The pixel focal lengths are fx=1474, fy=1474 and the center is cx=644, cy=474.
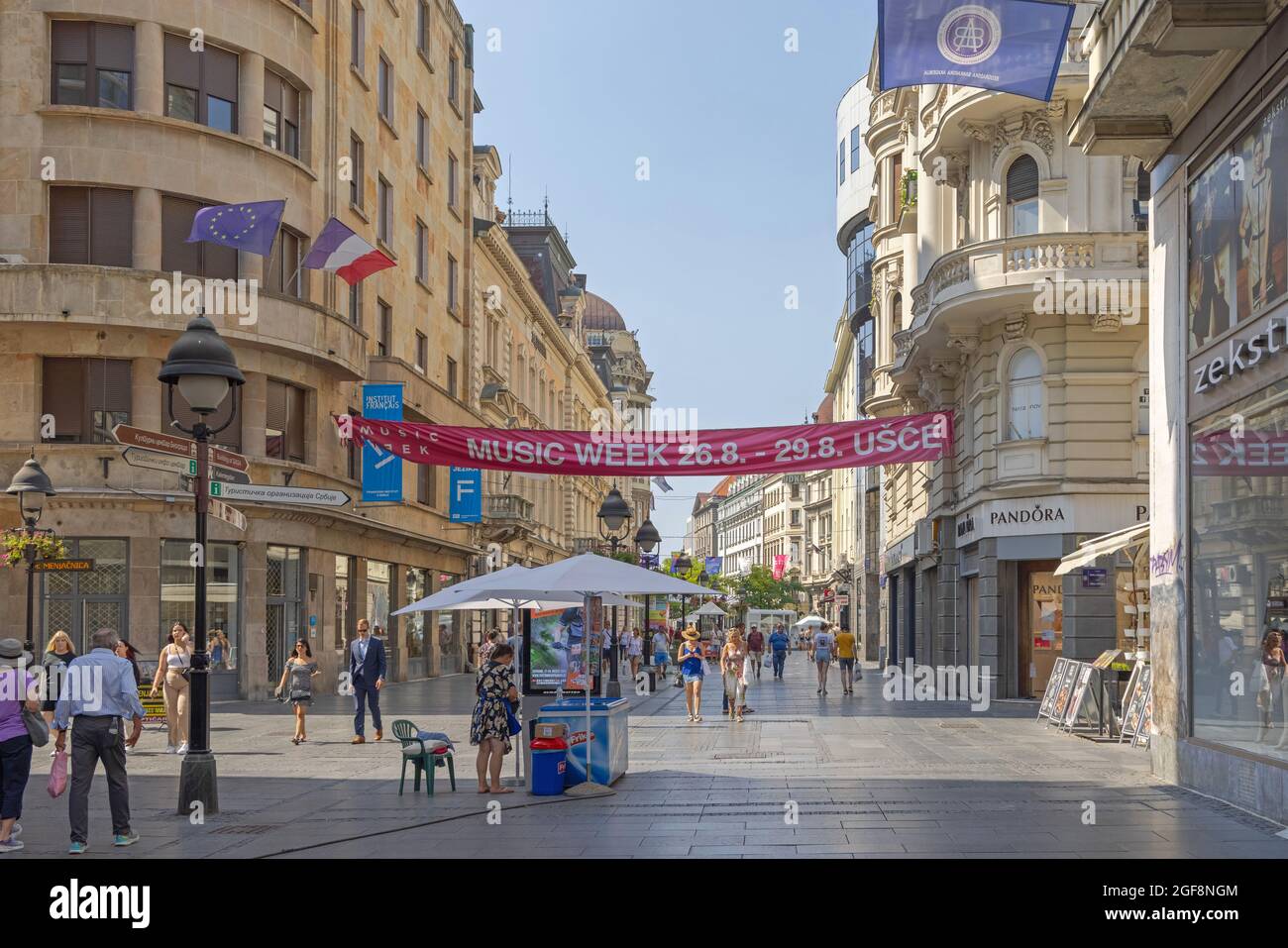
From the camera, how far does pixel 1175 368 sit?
52.5ft

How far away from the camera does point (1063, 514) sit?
28.2 meters

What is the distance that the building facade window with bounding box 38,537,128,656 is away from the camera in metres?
29.0

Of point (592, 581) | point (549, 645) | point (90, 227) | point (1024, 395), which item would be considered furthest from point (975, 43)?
point (90, 227)

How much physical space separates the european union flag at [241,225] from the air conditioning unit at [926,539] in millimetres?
17138

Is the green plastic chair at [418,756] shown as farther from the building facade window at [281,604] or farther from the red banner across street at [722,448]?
the building facade window at [281,604]

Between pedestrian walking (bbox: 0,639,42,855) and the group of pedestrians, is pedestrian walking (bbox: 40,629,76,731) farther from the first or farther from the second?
pedestrian walking (bbox: 0,639,42,855)

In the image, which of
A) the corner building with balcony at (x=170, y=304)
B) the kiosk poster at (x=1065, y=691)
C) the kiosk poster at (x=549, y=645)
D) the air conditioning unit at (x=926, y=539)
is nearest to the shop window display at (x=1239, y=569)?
the kiosk poster at (x=1065, y=691)

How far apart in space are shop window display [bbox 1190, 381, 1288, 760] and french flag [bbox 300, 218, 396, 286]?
19.5 metres

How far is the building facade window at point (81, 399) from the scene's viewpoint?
29531 millimetres

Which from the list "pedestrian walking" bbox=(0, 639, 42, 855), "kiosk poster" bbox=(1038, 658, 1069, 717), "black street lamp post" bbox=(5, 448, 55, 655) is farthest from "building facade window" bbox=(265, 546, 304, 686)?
"pedestrian walking" bbox=(0, 639, 42, 855)
